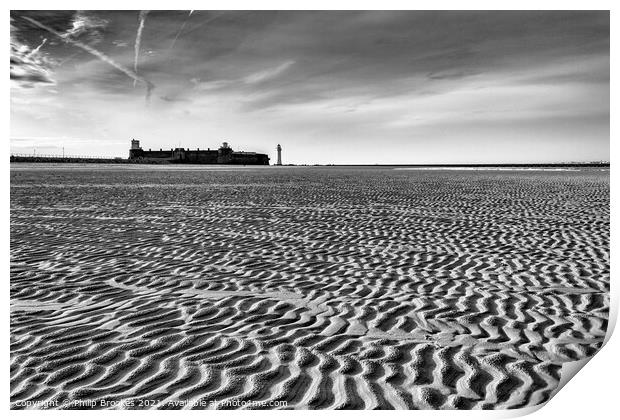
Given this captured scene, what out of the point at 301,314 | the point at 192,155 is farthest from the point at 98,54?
the point at 192,155

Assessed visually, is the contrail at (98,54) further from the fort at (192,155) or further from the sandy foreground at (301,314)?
the fort at (192,155)

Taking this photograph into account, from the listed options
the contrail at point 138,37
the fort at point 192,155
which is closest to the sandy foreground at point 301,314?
the contrail at point 138,37

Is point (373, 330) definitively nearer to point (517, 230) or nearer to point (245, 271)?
point (245, 271)

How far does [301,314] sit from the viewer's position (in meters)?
5.74

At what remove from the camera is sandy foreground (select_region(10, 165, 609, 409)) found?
13.2ft

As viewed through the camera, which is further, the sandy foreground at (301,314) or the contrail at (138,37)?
the contrail at (138,37)

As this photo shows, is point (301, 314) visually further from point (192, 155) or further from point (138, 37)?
point (192, 155)

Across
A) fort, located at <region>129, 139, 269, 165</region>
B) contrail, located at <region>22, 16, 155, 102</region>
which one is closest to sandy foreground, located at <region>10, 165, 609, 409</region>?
contrail, located at <region>22, 16, 155, 102</region>

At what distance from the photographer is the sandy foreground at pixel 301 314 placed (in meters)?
4.02

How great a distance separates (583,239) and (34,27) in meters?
12.4
